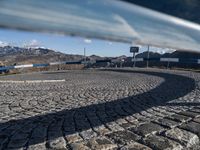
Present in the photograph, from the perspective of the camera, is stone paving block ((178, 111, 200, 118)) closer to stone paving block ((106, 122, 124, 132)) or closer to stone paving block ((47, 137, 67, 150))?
stone paving block ((106, 122, 124, 132))

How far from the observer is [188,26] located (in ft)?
6.51

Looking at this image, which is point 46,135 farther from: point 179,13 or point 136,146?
point 179,13

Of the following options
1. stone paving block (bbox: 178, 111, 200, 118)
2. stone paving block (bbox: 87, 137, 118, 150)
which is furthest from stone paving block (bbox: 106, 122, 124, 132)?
stone paving block (bbox: 178, 111, 200, 118)

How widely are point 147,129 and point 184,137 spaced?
575 millimetres

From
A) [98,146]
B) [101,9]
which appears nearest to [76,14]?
[101,9]

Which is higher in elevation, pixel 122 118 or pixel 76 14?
pixel 76 14

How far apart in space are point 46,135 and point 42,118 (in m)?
1.23

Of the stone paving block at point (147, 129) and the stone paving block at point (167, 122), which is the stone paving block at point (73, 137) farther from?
the stone paving block at point (167, 122)

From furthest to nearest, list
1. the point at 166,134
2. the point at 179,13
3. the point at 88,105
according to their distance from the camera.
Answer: the point at 88,105
the point at 166,134
the point at 179,13

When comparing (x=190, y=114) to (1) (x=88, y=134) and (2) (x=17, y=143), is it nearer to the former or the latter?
(1) (x=88, y=134)

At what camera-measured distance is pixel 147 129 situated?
448 centimetres

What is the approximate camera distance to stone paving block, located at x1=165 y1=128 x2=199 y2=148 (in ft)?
12.8

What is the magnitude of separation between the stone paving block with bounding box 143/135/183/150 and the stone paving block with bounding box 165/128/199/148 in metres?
0.12

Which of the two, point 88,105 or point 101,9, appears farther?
point 88,105
